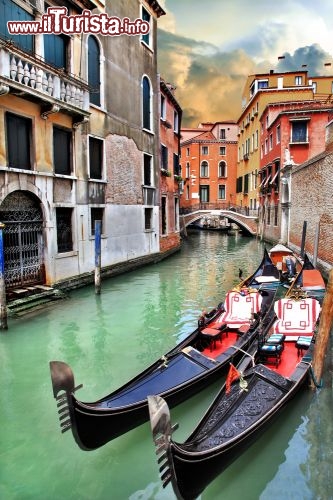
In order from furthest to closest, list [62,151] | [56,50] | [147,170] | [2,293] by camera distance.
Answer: [147,170] < [62,151] < [56,50] < [2,293]

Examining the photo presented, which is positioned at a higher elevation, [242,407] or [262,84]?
[262,84]

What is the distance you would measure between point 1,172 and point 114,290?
4061 millimetres

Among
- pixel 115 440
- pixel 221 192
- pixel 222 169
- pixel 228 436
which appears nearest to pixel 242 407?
pixel 228 436

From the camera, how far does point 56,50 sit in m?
9.18

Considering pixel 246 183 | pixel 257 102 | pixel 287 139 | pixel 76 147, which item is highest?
pixel 257 102

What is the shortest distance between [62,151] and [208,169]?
24.8 m

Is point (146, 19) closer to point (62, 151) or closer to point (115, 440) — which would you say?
point (62, 151)

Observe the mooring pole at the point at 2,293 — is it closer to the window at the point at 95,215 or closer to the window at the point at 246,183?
the window at the point at 95,215

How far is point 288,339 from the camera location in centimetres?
542

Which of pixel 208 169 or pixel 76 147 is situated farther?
pixel 208 169

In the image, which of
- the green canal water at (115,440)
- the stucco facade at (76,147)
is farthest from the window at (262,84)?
the green canal water at (115,440)

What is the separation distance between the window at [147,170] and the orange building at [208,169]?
18501mm

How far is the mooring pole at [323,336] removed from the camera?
452 cm

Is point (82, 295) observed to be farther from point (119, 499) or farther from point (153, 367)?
point (119, 499)
